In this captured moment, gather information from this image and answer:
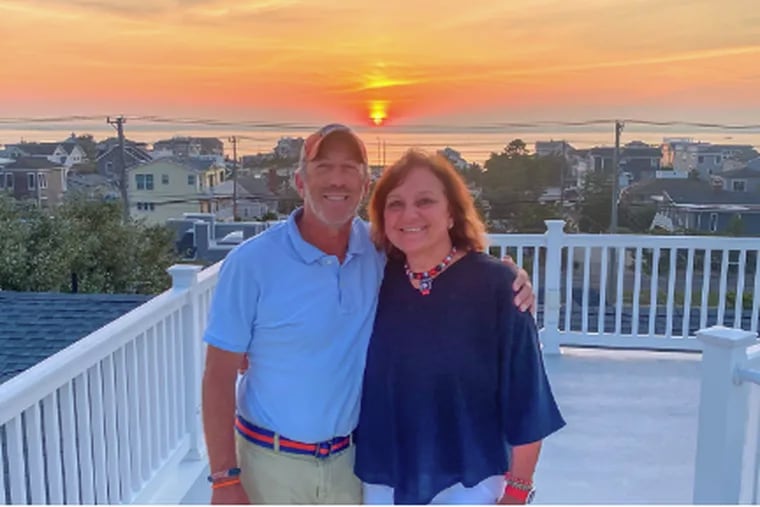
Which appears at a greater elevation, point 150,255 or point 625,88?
point 625,88

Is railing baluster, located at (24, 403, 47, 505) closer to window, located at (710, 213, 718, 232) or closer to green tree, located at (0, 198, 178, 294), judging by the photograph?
window, located at (710, 213, 718, 232)

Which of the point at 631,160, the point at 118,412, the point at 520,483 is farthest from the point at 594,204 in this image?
the point at 520,483

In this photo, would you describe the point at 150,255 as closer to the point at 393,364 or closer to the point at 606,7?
the point at 606,7

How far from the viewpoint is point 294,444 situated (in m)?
1.69

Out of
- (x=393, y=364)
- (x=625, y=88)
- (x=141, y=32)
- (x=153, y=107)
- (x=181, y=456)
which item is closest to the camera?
(x=393, y=364)

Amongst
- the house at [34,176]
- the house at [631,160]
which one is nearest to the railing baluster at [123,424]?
the house at [631,160]

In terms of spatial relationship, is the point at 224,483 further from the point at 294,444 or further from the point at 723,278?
the point at 723,278

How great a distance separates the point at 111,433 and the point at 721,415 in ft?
7.31

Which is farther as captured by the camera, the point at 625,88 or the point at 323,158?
the point at 625,88

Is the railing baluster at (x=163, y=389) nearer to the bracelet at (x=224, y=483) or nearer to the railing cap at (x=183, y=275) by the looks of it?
the railing cap at (x=183, y=275)

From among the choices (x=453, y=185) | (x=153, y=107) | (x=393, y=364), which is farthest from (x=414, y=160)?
(x=153, y=107)

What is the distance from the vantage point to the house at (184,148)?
2309cm

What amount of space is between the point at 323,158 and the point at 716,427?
1.70 m

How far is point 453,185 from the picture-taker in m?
1.68
